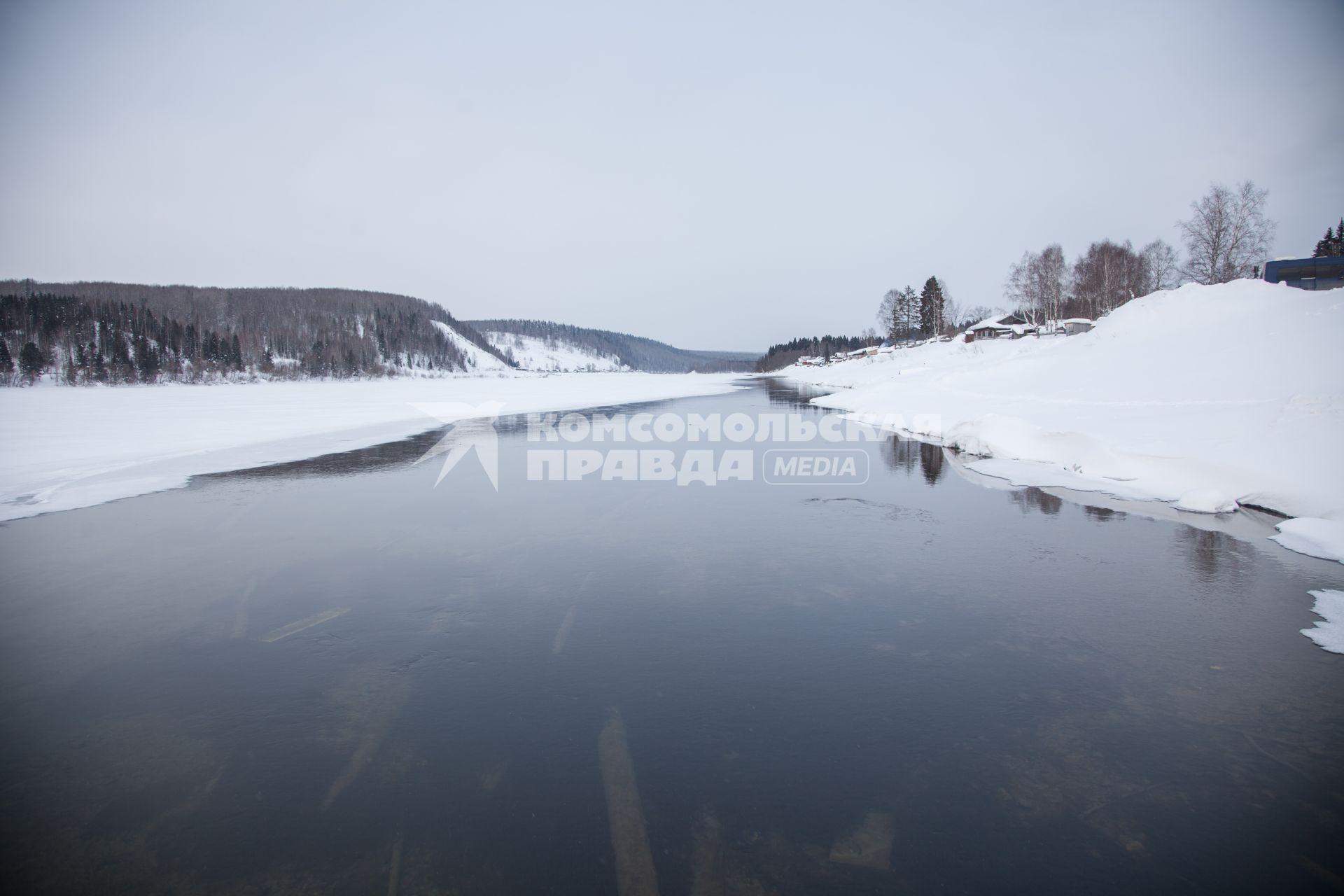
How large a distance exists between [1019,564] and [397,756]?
21.6 feet

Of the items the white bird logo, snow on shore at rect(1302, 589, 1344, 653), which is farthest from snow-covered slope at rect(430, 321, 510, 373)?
snow on shore at rect(1302, 589, 1344, 653)

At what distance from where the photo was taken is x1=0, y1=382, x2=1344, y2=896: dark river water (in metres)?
2.95

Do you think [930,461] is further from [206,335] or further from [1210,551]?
[206,335]

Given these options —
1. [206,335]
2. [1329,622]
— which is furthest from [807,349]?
[1329,622]

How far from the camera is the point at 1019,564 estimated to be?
7.01 meters

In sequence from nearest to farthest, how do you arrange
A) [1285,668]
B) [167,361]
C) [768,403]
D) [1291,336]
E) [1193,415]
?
[1285,668], [1193,415], [1291,336], [768,403], [167,361]

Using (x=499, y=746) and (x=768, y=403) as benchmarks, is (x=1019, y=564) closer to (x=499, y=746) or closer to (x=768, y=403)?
(x=499, y=746)

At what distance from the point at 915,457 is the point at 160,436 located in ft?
71.4

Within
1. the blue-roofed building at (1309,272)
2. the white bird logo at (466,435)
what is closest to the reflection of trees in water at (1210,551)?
the white bird logo at (466,435)

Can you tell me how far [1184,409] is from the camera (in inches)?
522

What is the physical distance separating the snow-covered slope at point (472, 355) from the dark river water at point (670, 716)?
13738cm

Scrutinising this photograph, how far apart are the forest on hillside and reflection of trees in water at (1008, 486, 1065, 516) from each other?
86870 millimetres

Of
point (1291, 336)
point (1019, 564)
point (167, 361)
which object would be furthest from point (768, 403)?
point (167, 361)

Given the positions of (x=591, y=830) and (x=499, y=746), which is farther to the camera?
(x=499, y=746)
